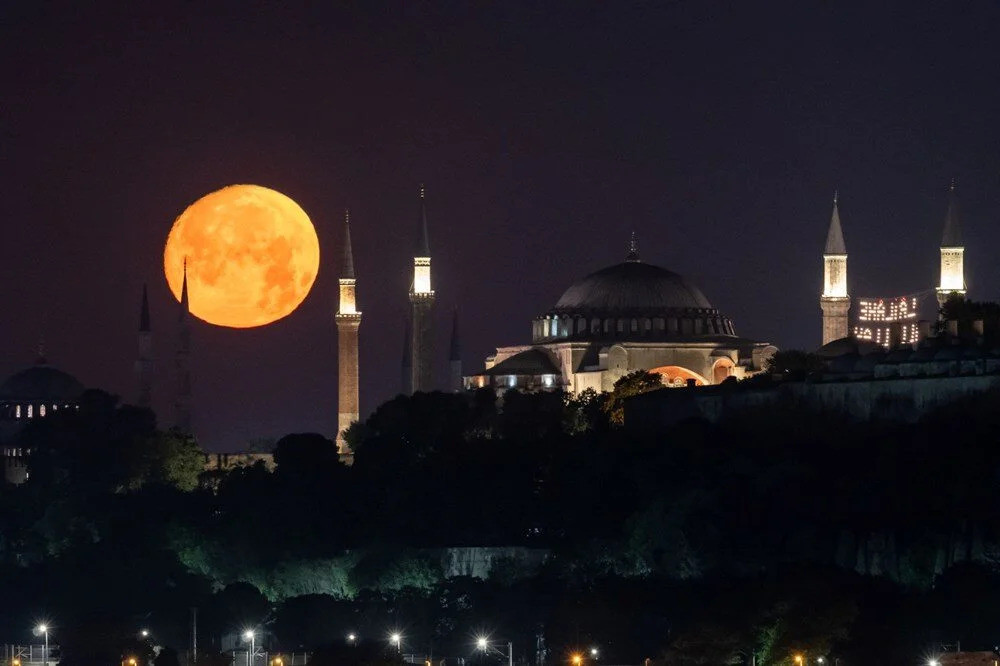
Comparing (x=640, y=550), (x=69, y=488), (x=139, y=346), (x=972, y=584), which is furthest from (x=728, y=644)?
(x=139, y=346)

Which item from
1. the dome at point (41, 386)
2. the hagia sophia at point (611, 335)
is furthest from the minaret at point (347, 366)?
the dome at point (41, 386)

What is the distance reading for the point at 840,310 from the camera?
130750mm

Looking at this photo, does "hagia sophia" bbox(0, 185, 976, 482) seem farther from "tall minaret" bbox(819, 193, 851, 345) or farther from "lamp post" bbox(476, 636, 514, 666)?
"lamp post" bbox(476, 636, 514, 666)

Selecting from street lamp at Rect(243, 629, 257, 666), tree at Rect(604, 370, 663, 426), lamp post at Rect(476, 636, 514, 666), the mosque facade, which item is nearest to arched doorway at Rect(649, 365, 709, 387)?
the mosque facade

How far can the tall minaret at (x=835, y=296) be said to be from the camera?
130 metres

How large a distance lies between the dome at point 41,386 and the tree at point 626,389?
49547 mm

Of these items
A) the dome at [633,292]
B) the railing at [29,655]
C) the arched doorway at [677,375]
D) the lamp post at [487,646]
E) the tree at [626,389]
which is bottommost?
the railing at [29,655]

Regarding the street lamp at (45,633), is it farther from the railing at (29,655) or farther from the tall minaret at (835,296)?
the tall minaret at (835,296)

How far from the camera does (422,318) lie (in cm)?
13312

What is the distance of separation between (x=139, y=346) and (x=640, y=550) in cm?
5065

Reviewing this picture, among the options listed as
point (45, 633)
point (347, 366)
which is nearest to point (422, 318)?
point (347, 366)

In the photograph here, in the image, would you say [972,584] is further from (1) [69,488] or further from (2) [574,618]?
(1) [69,488]

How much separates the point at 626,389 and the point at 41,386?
5472 centimetres

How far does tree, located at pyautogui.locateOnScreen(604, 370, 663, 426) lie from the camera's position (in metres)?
116
